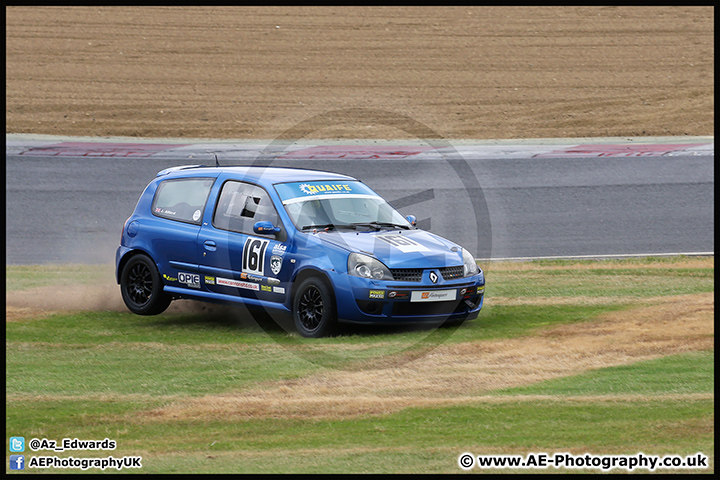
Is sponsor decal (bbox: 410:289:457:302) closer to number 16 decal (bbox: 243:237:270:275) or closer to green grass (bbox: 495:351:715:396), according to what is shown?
number 16 decal (bbox: 243:237:270:275)

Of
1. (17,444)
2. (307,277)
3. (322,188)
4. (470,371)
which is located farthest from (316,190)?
(17,444)

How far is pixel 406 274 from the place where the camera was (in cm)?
938

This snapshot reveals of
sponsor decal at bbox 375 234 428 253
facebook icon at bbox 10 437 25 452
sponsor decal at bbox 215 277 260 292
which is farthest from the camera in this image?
sponsor decal at bbox 215 277 260 292

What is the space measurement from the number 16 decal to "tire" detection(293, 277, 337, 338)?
603 mm

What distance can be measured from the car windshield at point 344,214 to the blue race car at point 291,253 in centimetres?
1

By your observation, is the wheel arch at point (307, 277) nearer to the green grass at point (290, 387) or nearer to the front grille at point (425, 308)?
the green grass at point (290, 387)


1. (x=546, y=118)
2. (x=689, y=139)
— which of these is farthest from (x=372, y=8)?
(x=689, y=139)

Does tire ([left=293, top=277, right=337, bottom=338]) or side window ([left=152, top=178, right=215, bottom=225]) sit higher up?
side window ([left=152, top=178, right=215, bottom=225])

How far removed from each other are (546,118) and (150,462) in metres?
21.1

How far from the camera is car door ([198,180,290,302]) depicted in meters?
9.80

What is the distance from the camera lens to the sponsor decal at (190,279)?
34.2ft

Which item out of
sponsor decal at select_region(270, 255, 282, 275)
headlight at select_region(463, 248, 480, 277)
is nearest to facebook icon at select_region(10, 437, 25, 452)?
sponsor decal at select_region(270, 255, 282, 275)

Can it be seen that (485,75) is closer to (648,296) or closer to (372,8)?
(372,8)

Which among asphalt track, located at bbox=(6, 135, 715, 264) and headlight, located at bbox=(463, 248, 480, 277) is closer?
headlight, located at bbox=(463, 248, 480, 277)
